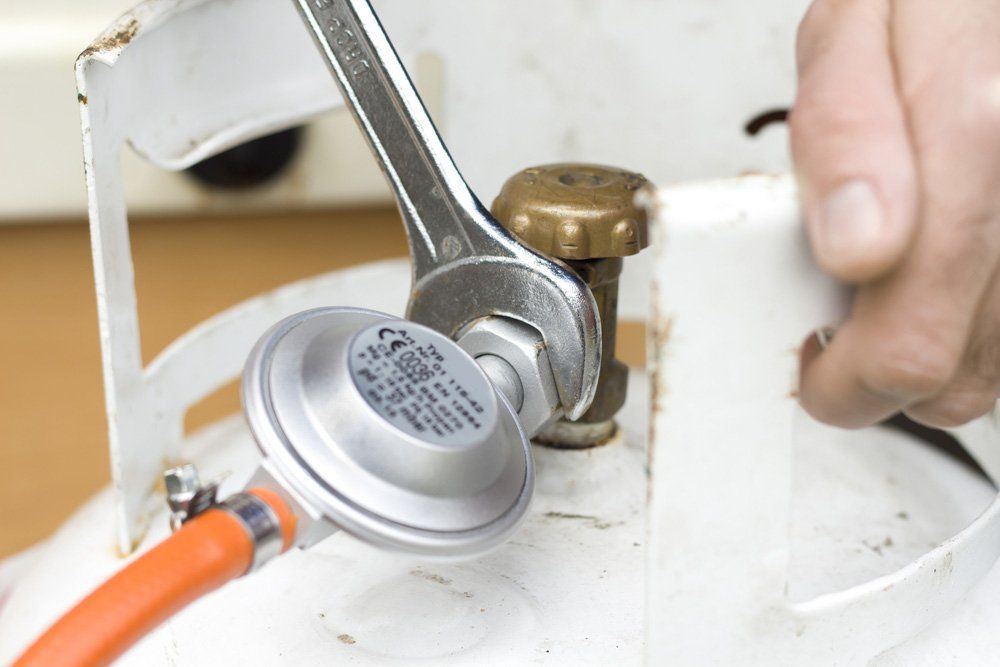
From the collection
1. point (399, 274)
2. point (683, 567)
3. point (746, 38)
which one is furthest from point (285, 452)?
point (746, 38)

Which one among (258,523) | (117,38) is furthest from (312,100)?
(258,523)

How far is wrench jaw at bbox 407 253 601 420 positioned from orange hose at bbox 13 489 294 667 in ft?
0.31

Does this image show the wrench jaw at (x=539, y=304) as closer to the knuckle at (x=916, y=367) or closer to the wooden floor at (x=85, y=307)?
the knuckle at (x=916, y=367)

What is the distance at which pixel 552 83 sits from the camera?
1.61 feet

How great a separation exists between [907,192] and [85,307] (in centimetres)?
49

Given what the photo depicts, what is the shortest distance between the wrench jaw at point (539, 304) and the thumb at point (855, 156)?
0.09 meters

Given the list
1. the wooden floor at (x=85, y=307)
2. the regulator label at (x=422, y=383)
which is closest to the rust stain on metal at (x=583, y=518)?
the regulator label at (x=422, y=383)

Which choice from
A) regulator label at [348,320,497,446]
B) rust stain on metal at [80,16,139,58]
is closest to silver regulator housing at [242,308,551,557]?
regulator label at [348,320,497,446]

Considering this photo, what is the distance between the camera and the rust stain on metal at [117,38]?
0.29 m

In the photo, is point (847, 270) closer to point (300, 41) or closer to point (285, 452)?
point (285, 452)

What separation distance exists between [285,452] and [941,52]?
0.52 feet

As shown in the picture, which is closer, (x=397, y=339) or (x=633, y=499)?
(x=397, y=339)

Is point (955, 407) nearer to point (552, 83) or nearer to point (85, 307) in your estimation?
point (552, 83)

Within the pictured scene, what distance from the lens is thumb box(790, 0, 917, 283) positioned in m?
0.19
